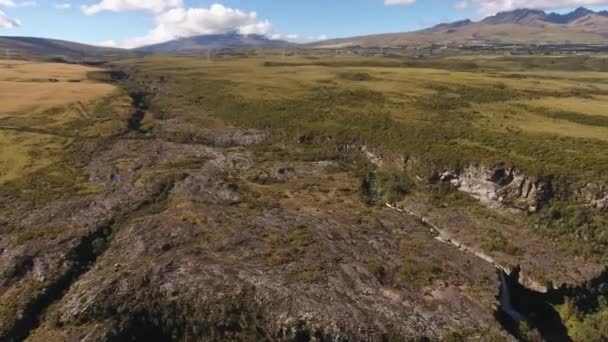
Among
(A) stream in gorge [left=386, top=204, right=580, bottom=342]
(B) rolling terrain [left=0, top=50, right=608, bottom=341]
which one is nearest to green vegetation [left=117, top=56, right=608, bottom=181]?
(B) rolling terrain [left=0, top=50, right=608, bottom=341]

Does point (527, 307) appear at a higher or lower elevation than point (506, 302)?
lower

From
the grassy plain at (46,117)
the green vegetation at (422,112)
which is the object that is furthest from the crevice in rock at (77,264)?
the green vegetation at (422,112)

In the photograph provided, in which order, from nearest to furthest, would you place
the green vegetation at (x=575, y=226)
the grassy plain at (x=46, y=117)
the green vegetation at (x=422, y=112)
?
the green vegetation at (x=575, y=226)
the green vegetation at (x=422, y=112)
the grassy plain at (x=46, y=117)

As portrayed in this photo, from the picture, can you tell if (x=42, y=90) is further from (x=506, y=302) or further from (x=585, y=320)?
(x=585, y=320)

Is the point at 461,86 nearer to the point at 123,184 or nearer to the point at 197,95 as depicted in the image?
the point at 197,95

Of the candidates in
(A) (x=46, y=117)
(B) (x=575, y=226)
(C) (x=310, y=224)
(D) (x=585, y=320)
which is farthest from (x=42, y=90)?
(D) (x=585, y=320)

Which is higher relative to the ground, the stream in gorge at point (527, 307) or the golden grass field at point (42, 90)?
the golden grass field at point (42, 90)

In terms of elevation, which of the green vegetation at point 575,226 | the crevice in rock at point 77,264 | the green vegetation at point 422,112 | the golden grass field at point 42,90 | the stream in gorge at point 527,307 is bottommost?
the stream in gorge at point 527,307

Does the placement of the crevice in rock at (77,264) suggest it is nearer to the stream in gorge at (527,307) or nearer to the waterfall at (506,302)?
the stream in gorge at (527,307)

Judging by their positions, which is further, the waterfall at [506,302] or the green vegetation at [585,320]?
the waterfall at [506,302]

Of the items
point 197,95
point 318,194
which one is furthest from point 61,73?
point 318,194

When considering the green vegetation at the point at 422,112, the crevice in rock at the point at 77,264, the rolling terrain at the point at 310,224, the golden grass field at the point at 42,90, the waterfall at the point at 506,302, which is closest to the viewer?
the crevice in rock at the point at 77,264
